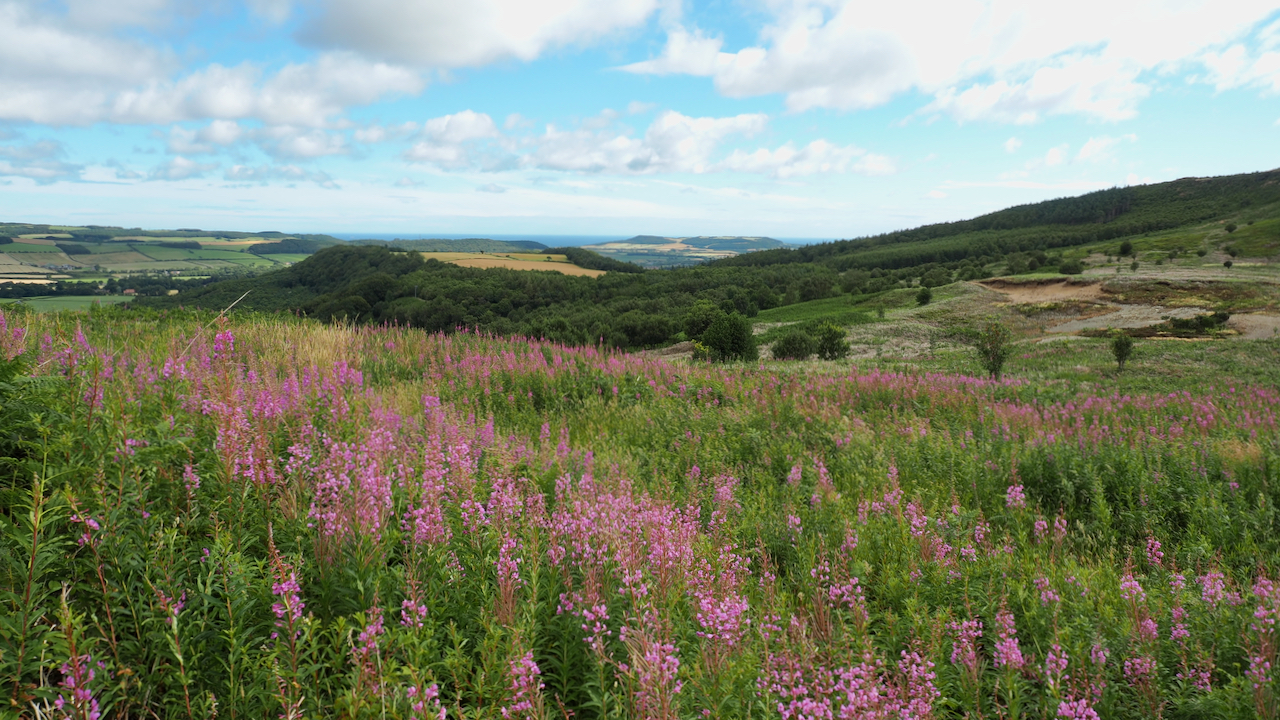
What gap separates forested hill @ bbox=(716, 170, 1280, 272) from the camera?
362ft

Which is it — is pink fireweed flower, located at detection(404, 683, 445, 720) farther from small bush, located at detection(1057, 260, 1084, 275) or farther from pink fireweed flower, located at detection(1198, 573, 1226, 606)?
small bush, located at detection(1057, 260, 1084, 275)

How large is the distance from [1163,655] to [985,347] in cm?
1638

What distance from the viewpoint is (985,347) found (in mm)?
17375

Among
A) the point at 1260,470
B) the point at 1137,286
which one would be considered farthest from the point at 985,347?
the point at 1137,286

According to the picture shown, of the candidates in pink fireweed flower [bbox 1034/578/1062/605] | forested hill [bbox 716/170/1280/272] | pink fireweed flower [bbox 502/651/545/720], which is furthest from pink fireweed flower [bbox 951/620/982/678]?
forested hill [bbox 716/170/1280/272]

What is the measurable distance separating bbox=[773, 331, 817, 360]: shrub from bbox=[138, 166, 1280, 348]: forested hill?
24.3 m

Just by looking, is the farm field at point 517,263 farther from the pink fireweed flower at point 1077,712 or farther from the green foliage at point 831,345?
the pink fireweed flower at point 1077,712

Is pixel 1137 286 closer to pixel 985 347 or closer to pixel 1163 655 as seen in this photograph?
pixel 985 347

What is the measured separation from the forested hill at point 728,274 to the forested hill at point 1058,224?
1.71 feet

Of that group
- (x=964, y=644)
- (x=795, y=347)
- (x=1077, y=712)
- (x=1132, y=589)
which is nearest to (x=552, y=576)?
(x=964, y=644)

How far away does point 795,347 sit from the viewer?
30.5 meters

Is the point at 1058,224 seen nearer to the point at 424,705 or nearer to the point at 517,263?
Answer: the point at 517,263

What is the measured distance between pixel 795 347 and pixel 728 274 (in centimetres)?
9325

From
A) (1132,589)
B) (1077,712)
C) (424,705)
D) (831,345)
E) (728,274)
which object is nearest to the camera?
(424,705)
